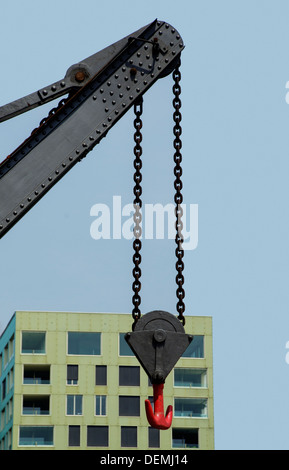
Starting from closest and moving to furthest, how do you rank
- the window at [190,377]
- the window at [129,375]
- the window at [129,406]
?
1. the window at [129,406]
2. the window at [129,375]
3. the window at [190,377]

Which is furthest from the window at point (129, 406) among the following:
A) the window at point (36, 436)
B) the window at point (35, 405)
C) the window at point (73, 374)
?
the window at point (35, 405)

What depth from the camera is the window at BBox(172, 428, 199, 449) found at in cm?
9412

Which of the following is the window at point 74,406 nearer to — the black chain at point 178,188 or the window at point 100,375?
the window at point 100,375

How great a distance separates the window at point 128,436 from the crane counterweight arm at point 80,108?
7904cm

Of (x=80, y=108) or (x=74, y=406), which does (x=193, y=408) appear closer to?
(x=74, y=406)

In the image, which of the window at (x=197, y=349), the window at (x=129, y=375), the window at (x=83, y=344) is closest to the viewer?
the window at (x=129, y=375)

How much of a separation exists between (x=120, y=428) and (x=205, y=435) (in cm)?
813

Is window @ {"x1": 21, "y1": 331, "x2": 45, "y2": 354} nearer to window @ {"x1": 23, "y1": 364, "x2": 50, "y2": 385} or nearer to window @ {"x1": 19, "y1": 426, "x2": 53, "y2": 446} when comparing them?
window @ {"x1": 23, "y1": 364, "x2": 50, "y2": 385}

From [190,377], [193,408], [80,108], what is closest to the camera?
[80,108]

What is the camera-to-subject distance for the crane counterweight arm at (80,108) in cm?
1209

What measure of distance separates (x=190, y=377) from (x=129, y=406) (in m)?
7.23

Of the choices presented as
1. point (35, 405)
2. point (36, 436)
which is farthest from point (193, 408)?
point (36, 436)

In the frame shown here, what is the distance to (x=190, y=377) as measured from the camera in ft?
316

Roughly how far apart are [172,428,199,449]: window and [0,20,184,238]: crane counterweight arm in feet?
273
